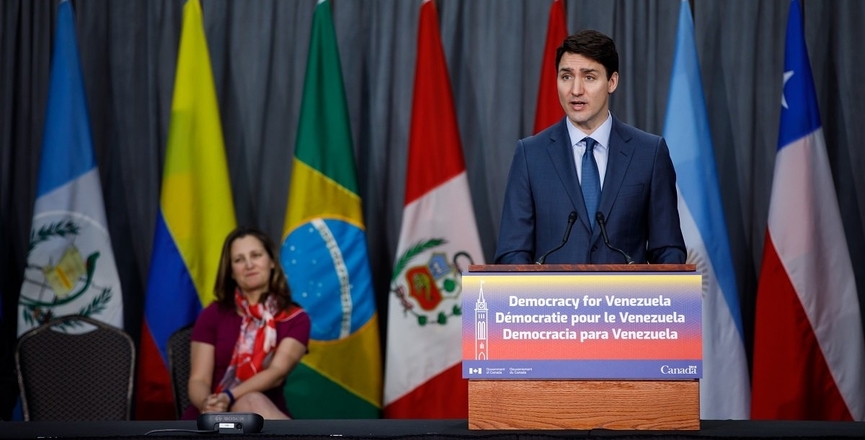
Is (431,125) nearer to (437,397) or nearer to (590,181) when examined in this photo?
(437,397)

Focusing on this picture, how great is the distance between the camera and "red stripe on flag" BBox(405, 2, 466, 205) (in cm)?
509

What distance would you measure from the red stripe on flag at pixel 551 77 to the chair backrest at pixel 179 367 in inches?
74.9

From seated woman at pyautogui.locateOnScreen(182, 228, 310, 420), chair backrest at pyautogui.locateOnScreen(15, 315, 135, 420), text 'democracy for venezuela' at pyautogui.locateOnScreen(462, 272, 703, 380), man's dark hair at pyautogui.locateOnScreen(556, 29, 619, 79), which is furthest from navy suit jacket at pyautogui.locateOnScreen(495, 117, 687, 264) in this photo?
chair backrest at pyautogui.locateOnScreen(15, 315, 135, 420)

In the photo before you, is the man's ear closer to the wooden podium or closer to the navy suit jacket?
the navy suit jacket

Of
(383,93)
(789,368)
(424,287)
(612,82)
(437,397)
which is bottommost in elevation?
(437,397)

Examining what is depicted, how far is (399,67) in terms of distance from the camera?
546cm

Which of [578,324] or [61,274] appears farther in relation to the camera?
[61,274]

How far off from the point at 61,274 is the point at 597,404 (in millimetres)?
3593

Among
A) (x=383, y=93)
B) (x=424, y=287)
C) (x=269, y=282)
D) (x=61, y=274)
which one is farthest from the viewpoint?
(x=383, y=93)

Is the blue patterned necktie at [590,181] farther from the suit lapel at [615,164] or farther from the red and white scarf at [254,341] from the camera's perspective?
the red and white scarf at [254,341]

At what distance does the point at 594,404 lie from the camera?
1.98 metres

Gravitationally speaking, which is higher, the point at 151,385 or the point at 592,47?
the point at 592,47

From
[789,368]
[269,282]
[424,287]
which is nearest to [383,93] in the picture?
[424,287]

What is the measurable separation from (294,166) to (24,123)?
153 cm
